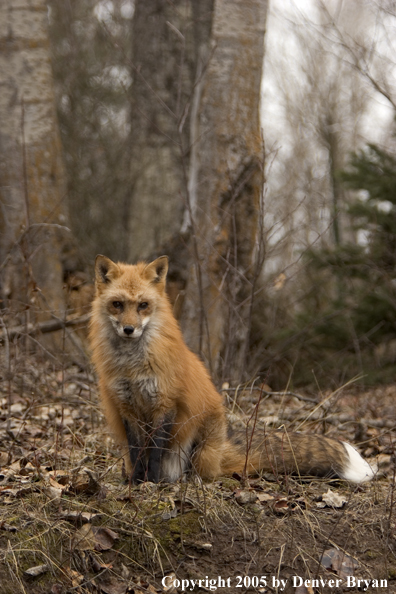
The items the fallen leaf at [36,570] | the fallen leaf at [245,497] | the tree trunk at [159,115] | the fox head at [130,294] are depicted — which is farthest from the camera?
the tree trunk at [159,115]

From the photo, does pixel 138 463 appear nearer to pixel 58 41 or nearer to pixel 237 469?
pixel 237 469

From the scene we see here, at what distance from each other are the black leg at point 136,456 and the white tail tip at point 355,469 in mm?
1620

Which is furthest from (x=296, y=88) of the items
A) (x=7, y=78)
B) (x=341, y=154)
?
(x=7, y=78)

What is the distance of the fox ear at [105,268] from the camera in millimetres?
4891

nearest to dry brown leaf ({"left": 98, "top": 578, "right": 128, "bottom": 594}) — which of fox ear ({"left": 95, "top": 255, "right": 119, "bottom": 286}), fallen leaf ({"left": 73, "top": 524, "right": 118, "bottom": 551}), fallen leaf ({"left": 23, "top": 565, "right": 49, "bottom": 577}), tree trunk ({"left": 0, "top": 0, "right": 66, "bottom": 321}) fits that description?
fallen leaf ({"left": 73, "top": 524, "right": 118, "bottom": 551})

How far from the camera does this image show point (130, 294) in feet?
15.3

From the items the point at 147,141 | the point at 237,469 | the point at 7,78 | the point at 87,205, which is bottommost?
the point at 87,205

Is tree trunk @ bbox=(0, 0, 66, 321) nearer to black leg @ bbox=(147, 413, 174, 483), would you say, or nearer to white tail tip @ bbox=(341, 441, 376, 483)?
black leg @ bbox=(147, 413, 174, 483)

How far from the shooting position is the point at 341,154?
25078 millimetres

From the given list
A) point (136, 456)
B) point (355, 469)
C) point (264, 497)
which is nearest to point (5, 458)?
point (136, 456)

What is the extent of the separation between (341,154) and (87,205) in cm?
1196

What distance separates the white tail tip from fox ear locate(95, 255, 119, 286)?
2.40 m

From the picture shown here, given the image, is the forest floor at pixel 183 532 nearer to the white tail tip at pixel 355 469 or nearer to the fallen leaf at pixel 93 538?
the fallen leaf at pixel 93 538

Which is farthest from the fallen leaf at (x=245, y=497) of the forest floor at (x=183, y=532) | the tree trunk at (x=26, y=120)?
the tree trunk at (x=26, y=120)
